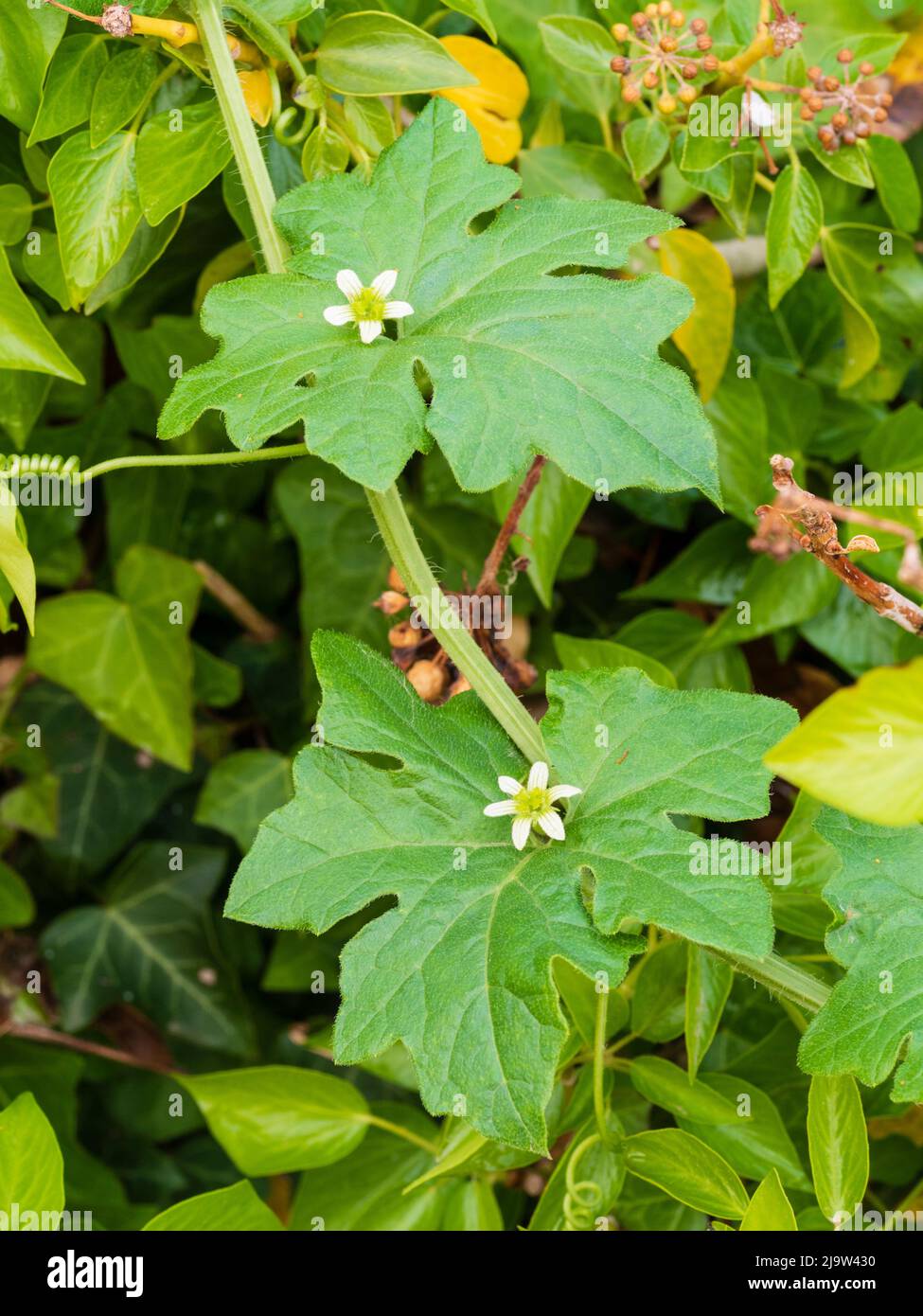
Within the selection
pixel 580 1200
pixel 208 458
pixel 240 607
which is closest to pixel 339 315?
pixel 208 458

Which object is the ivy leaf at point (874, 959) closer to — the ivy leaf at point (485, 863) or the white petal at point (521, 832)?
the ivy leaf at point (485, 863)

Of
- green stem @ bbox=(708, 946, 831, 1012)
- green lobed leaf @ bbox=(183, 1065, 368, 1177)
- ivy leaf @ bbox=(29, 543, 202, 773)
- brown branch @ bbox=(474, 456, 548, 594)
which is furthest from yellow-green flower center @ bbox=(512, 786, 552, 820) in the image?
ivy leaf @ bbox=(29, 543, 202, 773)

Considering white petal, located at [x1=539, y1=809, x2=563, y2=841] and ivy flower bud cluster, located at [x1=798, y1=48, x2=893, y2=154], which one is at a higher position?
ivy flower bud cluster, located at [x1=798, y1=48, x2=893, y2=154]

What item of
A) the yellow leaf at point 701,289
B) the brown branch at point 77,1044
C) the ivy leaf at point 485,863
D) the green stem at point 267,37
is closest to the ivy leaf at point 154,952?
the brown branch at point 77,1044

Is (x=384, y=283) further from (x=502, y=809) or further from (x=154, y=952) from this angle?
(x=154, y=952)

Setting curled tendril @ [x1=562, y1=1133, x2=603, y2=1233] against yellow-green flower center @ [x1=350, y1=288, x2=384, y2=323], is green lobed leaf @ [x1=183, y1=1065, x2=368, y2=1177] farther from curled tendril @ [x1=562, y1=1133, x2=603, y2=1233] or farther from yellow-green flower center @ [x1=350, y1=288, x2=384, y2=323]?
yellow-green flower center @ [x1=350, y1=288, x2=384, y2=323]

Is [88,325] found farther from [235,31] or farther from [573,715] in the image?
[573,715]
